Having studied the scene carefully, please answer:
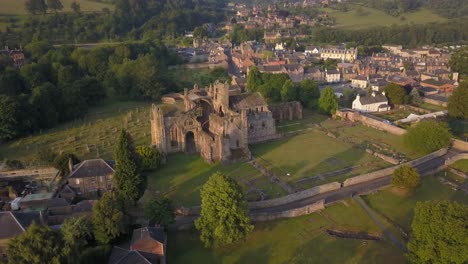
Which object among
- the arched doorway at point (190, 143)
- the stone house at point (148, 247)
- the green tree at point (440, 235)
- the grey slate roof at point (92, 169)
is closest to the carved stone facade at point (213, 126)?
the arched doorway at point (190, 143)

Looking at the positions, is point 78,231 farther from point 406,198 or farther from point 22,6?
point 22,6

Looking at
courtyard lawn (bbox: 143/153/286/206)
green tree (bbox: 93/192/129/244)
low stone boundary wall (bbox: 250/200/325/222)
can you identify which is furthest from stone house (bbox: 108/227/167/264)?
low stone boundary wall (bbox: 250/200/325/222)

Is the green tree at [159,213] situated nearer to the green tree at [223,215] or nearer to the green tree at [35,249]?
the green tree at [223,215]

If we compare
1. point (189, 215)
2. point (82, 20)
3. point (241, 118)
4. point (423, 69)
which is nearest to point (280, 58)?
point (423, 69)

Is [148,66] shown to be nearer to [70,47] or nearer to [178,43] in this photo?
[70,47]

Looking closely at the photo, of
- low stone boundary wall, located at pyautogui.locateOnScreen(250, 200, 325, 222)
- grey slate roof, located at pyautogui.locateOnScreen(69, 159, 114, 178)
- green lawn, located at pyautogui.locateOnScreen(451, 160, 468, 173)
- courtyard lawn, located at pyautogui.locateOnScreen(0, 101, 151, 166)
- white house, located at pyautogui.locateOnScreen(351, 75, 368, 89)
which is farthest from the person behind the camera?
white house, located at pyautogui.locateOnScreen(351, 75, 368, 89)

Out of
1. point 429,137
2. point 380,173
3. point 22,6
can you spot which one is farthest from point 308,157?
point 22,6

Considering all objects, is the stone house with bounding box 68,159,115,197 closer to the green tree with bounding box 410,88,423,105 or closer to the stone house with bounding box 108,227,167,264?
the stone house with bounding box 108,227,167,264
